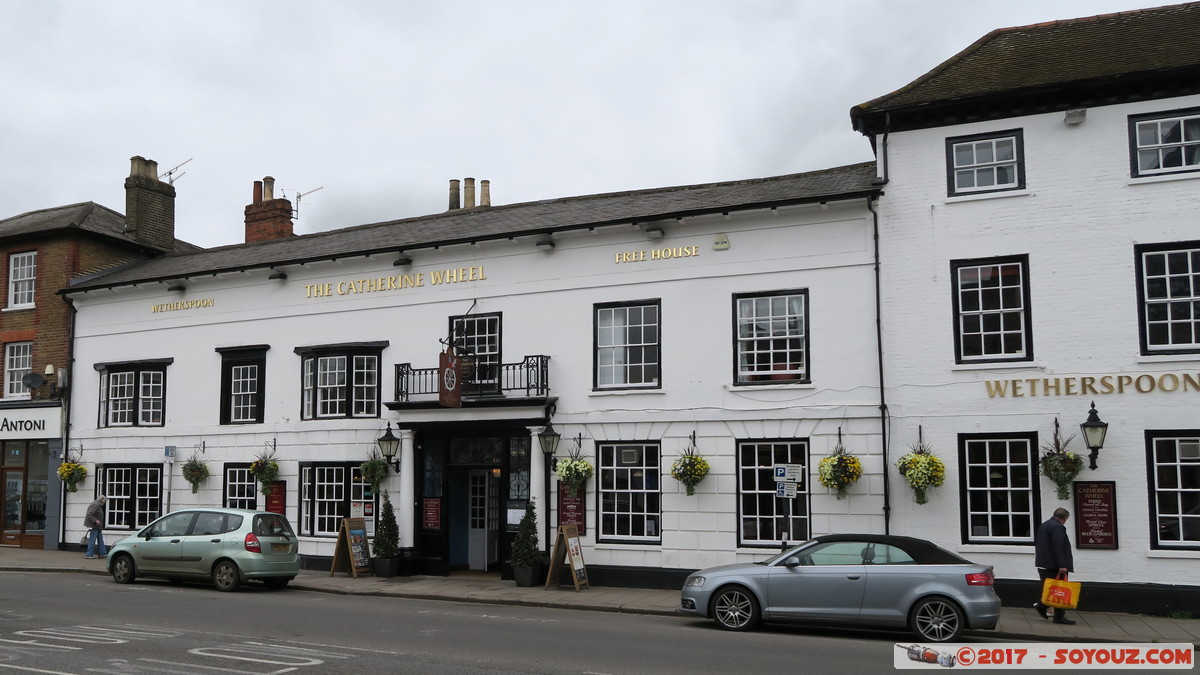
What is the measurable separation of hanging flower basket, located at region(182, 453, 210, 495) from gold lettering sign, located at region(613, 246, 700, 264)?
11.0 metres

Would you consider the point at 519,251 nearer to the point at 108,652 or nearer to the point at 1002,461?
the point at 1002,461

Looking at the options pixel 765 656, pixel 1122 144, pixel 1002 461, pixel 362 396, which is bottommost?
pixel 765 656

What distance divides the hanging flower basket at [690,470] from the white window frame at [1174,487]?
696 cm

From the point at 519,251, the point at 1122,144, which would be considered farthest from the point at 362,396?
the point at 1122,144

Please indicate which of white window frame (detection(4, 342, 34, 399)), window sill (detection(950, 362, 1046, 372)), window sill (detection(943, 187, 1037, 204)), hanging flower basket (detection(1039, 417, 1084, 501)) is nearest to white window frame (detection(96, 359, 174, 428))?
white window frame (detection(4, 342, 34, 399))

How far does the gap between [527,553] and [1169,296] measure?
451 inches

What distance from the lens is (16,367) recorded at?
2648cm

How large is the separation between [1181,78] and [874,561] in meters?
9.26

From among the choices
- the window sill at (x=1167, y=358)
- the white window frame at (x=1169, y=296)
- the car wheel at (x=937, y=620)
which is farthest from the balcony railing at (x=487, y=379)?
the white window frame at (x=1169, y=296)

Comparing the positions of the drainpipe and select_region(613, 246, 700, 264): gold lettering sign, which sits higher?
select_region(613, 246, 700, 264): gold lettering sign

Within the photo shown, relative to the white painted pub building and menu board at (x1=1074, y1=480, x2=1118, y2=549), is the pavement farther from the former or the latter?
menu board at (x1=1074, y1=480, x2=1118, y2=549)

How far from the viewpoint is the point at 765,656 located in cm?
1114

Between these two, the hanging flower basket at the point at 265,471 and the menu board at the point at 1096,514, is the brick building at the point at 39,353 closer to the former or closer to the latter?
the hanging flower basket at the point at 265,471

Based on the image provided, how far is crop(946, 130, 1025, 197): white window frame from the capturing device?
16625 mm
